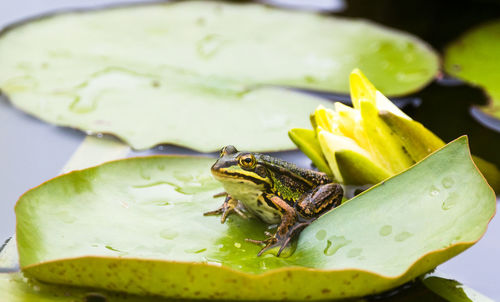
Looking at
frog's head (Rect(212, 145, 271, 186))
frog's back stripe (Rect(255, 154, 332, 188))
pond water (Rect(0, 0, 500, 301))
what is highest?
frog's head (Rect(212, 145, 271, 186))

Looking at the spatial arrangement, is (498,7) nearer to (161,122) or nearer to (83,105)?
(161,122)

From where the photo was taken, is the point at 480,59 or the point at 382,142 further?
the point at 480,59

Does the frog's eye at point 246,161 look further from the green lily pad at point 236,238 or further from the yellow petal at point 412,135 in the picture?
the yellow petal at point 412,135

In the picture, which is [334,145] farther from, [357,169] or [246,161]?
[246,161]

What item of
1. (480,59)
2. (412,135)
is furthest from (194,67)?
(480,59)

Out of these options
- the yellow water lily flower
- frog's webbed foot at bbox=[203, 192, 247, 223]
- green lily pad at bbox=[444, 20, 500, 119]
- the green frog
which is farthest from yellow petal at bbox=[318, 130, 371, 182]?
green lily pad at bbox=[444, 20, 500, 119]

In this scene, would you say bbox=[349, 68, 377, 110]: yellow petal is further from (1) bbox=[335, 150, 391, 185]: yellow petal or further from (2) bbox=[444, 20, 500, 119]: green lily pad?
(2) bbox=[444, 20, 500, 119]: green lily pad

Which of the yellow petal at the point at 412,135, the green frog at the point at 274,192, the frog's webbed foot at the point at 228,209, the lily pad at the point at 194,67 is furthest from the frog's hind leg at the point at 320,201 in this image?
the lily pad at the point at 194,67
